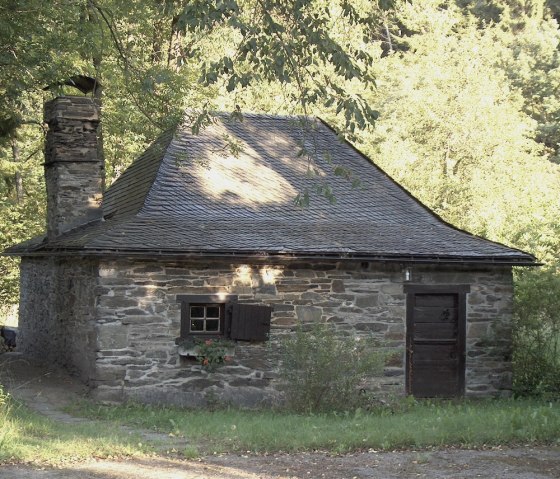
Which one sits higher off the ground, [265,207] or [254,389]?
[265,207]

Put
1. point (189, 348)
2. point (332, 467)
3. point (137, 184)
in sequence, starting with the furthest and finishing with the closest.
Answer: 1. point (137, 184)
2. point (189, 348)
3. point (332, 467)

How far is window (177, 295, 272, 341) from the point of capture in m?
13.8

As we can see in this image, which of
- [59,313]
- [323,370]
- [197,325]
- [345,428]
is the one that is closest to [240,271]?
[197,325]

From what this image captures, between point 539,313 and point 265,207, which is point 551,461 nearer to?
point 539,313

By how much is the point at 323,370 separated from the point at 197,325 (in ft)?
7.30

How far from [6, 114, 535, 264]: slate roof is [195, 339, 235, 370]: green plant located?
1.35 metres

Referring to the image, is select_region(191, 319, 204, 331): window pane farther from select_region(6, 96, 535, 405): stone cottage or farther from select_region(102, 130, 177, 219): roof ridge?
select_region(102, 130, 177, 219): roof ridge

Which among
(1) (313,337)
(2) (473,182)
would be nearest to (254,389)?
(1) (313,337)

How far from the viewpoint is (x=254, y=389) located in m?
14.0

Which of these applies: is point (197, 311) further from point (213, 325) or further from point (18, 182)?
point (18, 182)

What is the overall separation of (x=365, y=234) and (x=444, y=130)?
1344 centimetres

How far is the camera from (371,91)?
69.3 feet

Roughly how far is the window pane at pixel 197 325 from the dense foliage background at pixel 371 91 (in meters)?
2.93

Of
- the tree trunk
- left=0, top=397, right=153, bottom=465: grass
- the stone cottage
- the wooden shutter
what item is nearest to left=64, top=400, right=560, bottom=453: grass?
left=0, top=397, right=153, bottom=465: grass
